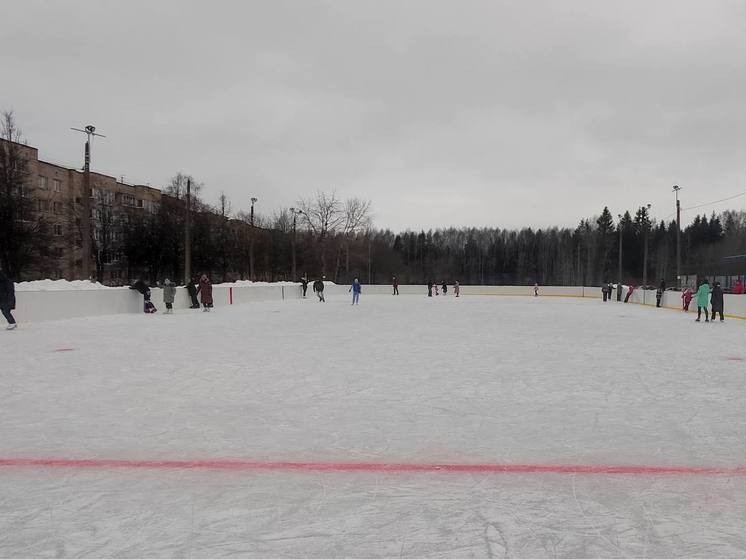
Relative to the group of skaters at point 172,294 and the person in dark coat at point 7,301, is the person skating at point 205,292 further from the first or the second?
the person in dark coat at point 7,301

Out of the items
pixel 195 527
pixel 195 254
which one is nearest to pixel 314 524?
pixel 195 527

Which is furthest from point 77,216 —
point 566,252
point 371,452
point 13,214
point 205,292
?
point 566,252

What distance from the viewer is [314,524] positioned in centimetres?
283

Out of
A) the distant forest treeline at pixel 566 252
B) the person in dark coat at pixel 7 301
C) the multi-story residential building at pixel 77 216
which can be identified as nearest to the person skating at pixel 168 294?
the person in dark coat at pixel 7 301

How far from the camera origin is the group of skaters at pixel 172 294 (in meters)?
20.4

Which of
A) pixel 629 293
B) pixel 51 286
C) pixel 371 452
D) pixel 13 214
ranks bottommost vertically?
pixel 371 452

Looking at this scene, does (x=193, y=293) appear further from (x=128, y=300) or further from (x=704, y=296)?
(x=704, y=296)

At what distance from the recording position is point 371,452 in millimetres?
4090

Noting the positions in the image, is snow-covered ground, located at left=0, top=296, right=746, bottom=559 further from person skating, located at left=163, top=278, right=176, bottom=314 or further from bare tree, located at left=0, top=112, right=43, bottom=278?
bare tree, located at left=0, top=112, right=43, bottom=278

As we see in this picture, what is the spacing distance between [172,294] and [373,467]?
1874 cm

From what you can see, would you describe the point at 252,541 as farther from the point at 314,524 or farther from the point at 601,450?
the point at 601,450

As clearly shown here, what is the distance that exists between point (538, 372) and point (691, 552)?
518 cm

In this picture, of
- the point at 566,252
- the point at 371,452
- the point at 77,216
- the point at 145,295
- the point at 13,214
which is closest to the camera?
the point at 371,452

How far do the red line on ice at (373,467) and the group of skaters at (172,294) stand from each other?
1714cm
